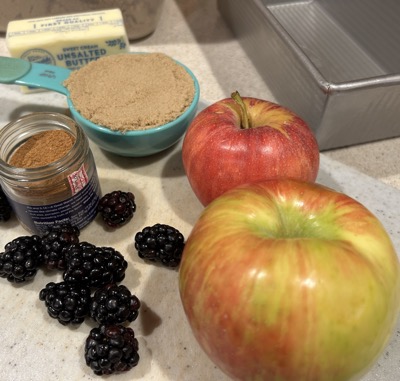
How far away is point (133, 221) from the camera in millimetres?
680

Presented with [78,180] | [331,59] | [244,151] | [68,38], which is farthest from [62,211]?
[331,59]

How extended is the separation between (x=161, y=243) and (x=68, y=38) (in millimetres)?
472

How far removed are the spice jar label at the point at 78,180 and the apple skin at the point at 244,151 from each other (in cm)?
15

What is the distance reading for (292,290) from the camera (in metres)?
0.37

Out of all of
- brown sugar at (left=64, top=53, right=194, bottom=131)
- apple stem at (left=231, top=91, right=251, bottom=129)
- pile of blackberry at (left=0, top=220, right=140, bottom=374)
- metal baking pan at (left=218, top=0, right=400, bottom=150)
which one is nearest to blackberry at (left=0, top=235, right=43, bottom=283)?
pile of blackberry at (left=0, top=220, right=140, bottom=374)

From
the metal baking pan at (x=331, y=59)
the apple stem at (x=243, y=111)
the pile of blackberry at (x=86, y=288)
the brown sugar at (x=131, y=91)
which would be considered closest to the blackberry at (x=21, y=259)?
the pile of blackberry at (x=86, y=288)

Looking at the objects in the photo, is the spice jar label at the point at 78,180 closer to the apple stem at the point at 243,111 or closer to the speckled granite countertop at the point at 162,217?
the speckled granite countertop at the point at 162,217

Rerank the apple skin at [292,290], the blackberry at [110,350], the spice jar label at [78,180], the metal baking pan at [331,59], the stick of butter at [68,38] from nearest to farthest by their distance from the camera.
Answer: the apple skin at [292,290], the blackberry at [110,350], the spice jar label at [78,180], the metal baking pan at [331,59], the stick of butter at [68,38]

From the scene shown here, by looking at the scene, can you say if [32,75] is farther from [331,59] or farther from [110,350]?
[331,59]

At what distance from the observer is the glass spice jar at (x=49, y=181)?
56 cm

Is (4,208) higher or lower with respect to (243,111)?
lower

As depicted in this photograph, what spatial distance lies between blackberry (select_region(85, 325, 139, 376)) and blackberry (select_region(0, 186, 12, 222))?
0.26 m

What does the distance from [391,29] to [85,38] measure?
684 mm

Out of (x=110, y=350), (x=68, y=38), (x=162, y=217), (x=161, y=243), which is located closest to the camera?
(x=110, y=350)
